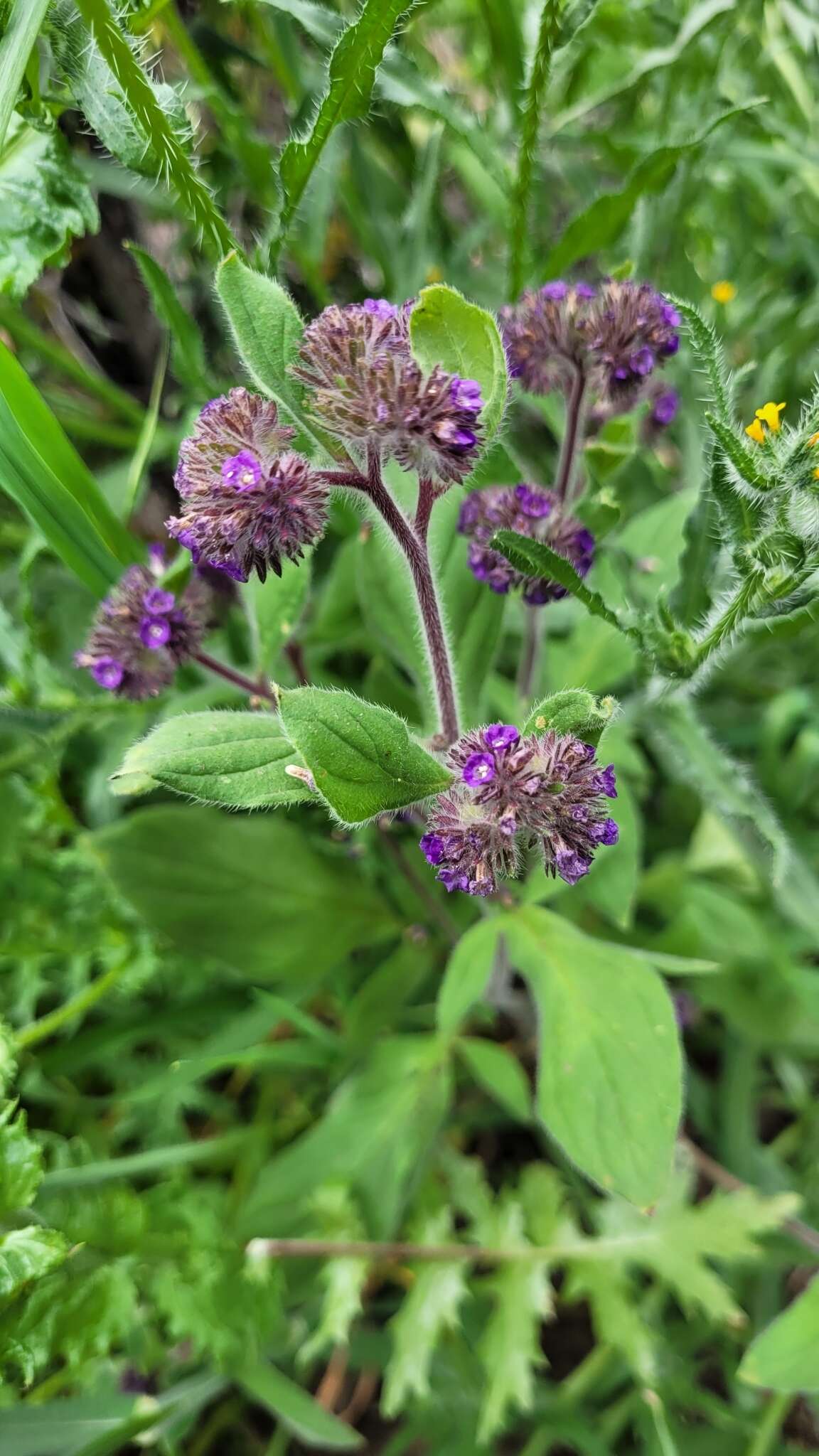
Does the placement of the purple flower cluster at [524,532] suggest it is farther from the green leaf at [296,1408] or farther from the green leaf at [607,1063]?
the green leaf at [296,1408]

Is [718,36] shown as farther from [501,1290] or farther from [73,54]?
[501,1290]

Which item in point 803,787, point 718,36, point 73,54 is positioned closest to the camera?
point 73,54

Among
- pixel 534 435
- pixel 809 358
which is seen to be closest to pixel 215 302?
pixel 534 435

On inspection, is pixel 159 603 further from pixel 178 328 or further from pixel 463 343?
pixel 463 343

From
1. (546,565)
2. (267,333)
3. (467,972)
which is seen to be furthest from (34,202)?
(467,972)

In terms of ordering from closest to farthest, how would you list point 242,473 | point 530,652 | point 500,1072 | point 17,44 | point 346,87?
point 242,473 < point 17,44 < point 346,87 < point 530,652 < point 500,1072

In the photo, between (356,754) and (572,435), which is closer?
(356,754)
